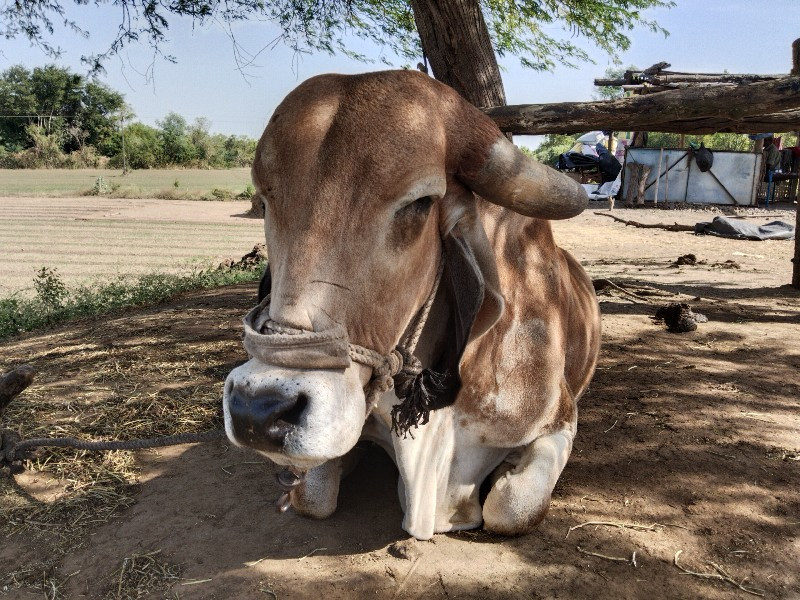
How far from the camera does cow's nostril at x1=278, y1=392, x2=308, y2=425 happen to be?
1765 mm

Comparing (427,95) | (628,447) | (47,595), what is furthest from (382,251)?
(628,447)

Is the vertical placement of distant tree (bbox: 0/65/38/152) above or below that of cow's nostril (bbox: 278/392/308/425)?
above

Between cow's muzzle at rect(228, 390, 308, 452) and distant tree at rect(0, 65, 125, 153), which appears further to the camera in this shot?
distant tree at rect(0, 65, 125, 153)

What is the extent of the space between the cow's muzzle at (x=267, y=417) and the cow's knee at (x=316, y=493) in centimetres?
111

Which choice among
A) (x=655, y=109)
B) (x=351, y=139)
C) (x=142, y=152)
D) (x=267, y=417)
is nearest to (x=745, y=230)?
(x=655, y=109)

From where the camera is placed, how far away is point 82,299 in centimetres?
823

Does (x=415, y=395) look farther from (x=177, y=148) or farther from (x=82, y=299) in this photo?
(x=177, y=148)

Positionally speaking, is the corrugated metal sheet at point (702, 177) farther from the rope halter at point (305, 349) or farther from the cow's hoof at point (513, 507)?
the rope halter at point (305, 349)

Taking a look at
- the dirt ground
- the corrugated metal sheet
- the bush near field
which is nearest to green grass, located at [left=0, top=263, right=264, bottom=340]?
the dirt ground

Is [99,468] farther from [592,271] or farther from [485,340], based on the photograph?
[592,271]

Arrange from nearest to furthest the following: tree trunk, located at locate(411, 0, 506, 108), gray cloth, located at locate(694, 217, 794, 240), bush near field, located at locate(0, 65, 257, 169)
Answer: tree trunk, located at locate(411, 0, 506, 108), gray cloth, located at locate(694, 217, 794, 240), bush near field, located at locate(0, 65, 257, 169)

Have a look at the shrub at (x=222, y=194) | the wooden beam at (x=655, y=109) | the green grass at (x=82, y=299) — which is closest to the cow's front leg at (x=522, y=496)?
the wooden beam at (x=655, y=109)

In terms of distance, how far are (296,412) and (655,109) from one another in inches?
157

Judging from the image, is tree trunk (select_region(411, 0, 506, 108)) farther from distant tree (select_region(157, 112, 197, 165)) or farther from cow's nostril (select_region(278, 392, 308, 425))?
distant tree (select_region(157, 112, 197, 165))
